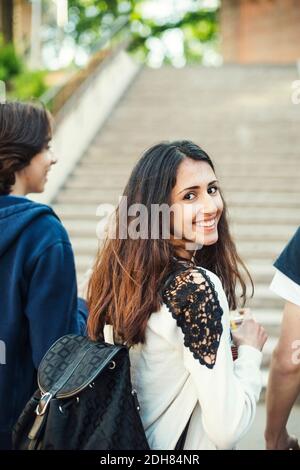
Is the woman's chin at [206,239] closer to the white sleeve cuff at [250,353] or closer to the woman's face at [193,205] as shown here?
the woman's face at [193,205]

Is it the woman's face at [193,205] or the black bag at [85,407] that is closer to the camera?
the black bag at [85,407]

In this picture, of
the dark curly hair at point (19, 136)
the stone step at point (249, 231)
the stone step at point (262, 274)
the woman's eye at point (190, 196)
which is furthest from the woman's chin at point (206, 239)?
the stone step at point (249, 231)

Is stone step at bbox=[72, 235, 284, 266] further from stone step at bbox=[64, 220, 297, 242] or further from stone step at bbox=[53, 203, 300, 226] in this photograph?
stone step at bbox=[53, 203, 300, 226]

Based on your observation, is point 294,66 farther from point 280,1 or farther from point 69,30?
point 69,30

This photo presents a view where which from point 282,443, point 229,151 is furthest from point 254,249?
point 282,443

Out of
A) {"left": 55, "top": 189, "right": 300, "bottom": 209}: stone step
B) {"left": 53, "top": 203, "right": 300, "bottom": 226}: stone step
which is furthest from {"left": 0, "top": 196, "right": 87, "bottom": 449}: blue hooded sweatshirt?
{"left": 55, "top": 189, "right": 300, "bottom": 209}: stone step

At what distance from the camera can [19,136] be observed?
6.96 feet

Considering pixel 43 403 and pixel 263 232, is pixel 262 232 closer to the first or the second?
pixel 263 232

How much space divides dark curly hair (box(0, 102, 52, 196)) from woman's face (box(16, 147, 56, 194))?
0.02m

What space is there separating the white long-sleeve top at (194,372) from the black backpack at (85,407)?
10cm

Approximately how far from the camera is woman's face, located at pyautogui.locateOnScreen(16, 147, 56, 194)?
2.20 metres

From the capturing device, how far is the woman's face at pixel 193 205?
5.61ft

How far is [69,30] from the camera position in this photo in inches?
1038
